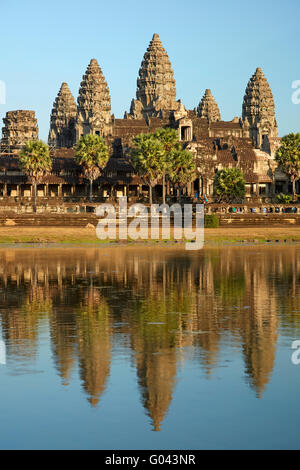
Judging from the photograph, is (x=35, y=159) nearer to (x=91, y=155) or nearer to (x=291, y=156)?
(x=91, y=155)

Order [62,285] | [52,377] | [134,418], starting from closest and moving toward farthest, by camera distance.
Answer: [134,418], [52,377], [62,285]

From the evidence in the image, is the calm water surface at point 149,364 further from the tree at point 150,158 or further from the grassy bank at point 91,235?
the tree at point 150,158

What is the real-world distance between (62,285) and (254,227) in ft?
211

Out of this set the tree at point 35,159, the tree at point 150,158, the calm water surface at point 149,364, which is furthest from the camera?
the tree at point 35,159

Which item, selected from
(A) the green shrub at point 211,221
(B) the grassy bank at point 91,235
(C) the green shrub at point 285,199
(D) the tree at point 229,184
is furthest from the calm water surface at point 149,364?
(C) the green shrub at point 285,199

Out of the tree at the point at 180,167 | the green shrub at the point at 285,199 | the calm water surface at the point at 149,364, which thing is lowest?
the calm water surface at the point at 149,364

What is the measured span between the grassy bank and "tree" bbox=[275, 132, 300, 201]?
4049cm

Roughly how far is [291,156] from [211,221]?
4159cm

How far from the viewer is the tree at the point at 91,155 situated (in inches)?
5408

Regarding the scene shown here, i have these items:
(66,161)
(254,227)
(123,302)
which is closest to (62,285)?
(123,302)

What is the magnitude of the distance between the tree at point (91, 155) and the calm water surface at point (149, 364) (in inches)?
3661

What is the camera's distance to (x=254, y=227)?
347ft
